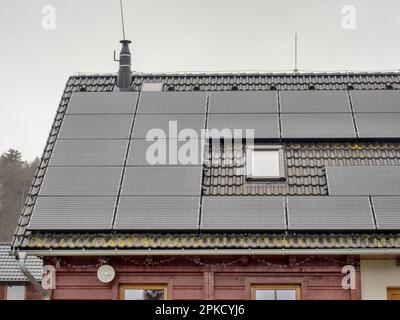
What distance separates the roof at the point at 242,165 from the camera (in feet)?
42.1

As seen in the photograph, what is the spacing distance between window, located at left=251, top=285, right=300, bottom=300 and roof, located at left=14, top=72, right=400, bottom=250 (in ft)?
3.42

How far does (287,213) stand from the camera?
1310 centimetres

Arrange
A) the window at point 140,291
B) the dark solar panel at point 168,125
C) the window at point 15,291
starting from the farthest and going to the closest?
1. the window at point 15,291
2. the dark solar panel at point 168,125
3. the window at point 140,291

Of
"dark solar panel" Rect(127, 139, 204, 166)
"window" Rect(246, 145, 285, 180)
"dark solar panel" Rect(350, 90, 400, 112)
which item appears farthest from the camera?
"dark solar panel" Rect(350, 90, 400, 112)

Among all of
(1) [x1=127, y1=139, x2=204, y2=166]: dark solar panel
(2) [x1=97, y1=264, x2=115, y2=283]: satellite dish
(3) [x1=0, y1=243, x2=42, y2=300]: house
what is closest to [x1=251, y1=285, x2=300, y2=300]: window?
(2) [x1=97, y1=264, x2=115, y2=283]: satellite dish

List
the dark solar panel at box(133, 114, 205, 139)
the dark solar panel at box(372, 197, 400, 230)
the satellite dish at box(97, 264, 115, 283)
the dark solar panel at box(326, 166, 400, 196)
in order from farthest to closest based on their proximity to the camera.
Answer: the dark solar panel at box(133, 114, 205, 139), the dark solar panel at box(326, 166, 400, 196), the satellite dish at box(97, 264, 115, 283), the dark solar panel at box(372, 197, 400, 230)

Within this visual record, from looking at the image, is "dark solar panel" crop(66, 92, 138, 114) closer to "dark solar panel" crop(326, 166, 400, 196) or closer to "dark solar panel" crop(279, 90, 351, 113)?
"dark solar panel" crop(279, 90, 351, 113)

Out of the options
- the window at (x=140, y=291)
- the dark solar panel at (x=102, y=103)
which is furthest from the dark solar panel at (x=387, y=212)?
the dark solar panel at (x=102, y=103)

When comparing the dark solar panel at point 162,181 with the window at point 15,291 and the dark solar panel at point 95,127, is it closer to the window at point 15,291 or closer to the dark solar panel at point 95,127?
the dark solar panel at point 95,127

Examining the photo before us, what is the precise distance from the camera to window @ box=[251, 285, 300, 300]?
519 inches

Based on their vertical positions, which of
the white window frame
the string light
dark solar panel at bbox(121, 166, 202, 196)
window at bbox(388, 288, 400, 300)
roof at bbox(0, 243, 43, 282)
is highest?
the white window frame

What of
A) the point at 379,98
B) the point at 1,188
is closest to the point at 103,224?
the point at 379,98

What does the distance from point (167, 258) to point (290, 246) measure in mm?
2364

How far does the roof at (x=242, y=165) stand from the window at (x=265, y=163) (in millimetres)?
180
